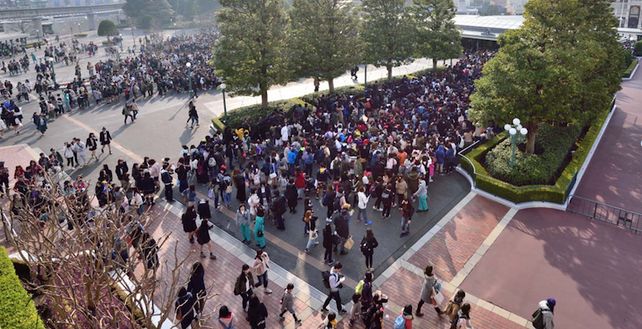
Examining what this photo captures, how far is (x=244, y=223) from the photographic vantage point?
14.4 meters

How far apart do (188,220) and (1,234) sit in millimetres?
6635

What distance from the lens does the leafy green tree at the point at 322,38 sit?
1125 inches

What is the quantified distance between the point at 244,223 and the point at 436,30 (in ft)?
89.0

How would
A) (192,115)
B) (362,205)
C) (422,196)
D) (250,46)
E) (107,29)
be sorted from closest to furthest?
1. (362,205)
2. (422,196)
3. (250,46)
4. (192,115)
5. (107,29)

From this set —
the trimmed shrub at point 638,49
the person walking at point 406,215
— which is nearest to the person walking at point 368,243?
the person walking at point 406,215

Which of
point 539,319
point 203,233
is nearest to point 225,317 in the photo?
point 203,233

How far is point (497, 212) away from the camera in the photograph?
656 inches

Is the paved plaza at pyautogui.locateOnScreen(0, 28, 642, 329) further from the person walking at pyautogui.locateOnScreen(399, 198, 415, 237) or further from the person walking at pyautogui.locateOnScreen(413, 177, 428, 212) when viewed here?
the person walking at pyautogui.locateOnScreen(413, 177, 428, 212)

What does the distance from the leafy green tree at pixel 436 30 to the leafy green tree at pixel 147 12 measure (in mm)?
55255

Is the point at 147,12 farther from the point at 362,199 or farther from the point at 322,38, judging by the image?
the point at 362,199

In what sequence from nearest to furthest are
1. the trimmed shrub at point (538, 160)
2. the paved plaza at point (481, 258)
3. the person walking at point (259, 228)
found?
the paved plaza at point (481, 258)
the person walking at point (259, 228)
the trimmed shrub at point (538, 160)

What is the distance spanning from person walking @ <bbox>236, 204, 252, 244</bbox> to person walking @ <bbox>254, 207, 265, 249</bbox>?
333mm

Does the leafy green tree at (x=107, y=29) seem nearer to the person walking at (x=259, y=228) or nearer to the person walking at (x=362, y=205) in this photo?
the person walking at (x=362, y=205)

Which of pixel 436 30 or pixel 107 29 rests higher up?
pixel 107 29
